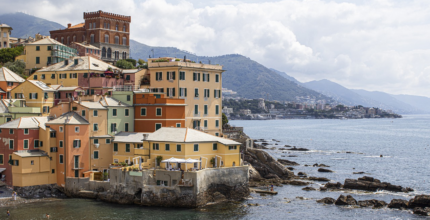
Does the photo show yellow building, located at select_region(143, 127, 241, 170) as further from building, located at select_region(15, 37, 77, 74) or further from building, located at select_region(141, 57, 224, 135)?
building, located at select_region(15, 37, 77, 74)

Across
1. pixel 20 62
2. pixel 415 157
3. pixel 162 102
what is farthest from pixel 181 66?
pixel 415 157

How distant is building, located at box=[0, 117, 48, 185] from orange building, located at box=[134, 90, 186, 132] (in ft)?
45.5

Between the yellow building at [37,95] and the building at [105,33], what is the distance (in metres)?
52.3

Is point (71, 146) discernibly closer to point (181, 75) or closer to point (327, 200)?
point (181, 75)

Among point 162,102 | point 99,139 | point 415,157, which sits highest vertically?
point 162,102

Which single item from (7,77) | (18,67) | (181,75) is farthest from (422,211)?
(18,67)

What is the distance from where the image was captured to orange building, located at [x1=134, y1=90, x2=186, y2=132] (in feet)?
238

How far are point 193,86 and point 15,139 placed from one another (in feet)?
89.4

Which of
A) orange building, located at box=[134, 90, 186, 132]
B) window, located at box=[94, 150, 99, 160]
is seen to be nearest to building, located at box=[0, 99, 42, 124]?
window, located at box=[94, 150, 99, 160]

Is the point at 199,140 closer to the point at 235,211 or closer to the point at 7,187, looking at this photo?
the point at 235,211

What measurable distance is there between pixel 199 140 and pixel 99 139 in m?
14.8

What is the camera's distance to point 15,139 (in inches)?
2579

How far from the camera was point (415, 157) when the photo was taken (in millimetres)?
133750

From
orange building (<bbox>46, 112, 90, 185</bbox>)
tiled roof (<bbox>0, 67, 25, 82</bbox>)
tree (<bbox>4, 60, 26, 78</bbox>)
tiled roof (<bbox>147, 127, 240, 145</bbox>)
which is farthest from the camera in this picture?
tree (<bbox>4, 60, 26, 78</bbox>)
